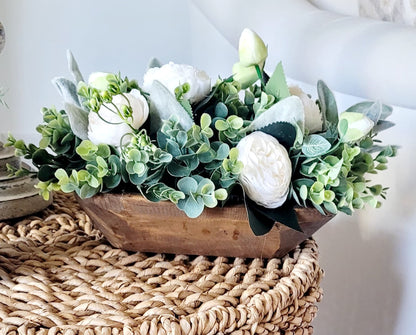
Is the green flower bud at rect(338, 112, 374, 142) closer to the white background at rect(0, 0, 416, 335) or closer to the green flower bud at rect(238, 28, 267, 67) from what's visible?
the green flower bud at rect(238, 28, 267, 67)

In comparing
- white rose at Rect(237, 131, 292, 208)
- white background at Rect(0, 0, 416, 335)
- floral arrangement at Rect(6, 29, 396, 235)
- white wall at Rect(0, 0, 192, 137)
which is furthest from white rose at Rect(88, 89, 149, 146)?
white wall at Rect(0, 0, 192, 137)

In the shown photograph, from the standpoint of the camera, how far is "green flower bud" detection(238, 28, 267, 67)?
25.7 inches

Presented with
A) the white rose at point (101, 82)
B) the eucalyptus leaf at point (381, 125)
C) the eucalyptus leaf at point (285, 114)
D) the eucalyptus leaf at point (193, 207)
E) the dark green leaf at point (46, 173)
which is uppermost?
the white rose at point (101, 82)

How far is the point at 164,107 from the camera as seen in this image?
0.61 meters

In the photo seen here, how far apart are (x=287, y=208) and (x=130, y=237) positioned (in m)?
0.18

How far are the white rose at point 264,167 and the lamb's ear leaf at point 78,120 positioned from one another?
0.17m

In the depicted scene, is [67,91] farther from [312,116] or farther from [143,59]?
[143,59]

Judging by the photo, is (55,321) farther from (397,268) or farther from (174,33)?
(174,33)

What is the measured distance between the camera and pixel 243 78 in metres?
0.68

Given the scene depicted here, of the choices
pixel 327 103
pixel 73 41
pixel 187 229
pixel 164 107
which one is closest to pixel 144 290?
pixel 187 229

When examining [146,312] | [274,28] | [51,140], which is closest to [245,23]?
[274,28]

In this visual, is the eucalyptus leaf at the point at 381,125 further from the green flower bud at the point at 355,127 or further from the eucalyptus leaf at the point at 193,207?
the eucalyptus leaf at the point at 193,207

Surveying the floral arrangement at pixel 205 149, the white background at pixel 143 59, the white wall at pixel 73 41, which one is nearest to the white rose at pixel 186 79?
the floral arrangement at pixel 205 149

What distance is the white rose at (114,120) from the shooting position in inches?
23.0
